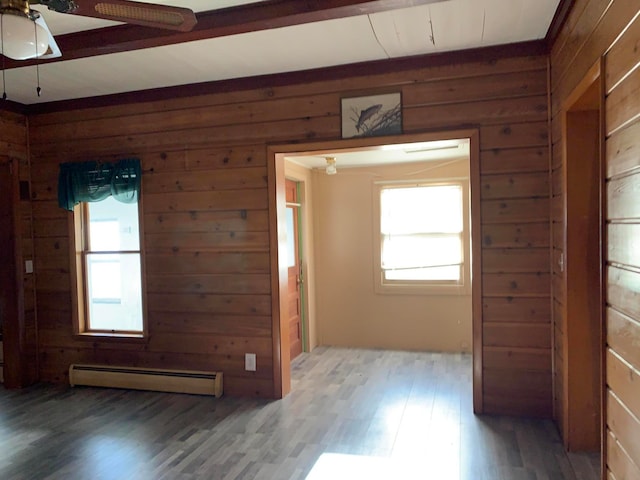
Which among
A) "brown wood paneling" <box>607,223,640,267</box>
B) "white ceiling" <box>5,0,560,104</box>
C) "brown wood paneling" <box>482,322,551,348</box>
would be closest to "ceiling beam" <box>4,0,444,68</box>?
"white ceiling" <box>5,0,560,104</box>

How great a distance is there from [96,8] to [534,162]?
2.72 meters

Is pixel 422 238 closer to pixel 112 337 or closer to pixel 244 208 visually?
pixel 244 208

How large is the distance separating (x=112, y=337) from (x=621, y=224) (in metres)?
3.92

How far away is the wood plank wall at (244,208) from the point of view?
10.2 feet

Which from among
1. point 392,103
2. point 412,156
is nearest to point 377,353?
point 412,156

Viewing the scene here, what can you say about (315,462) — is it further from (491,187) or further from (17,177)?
(17,177)

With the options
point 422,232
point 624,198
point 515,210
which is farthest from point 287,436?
point 422,232

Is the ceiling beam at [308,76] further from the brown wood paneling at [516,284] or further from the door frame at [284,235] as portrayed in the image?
the brown wood paneling at [516,284]

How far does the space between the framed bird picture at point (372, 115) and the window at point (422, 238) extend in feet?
7.14

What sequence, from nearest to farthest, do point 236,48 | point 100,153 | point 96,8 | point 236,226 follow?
1. point 96,8
2. point 236,48
3. point 236,226
4. point 100,153

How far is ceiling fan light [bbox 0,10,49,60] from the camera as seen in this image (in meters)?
1.58

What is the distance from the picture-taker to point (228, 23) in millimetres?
2504

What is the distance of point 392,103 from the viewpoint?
3.32 m

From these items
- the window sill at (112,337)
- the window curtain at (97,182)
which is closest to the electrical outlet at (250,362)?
the window sill at (112,337)
